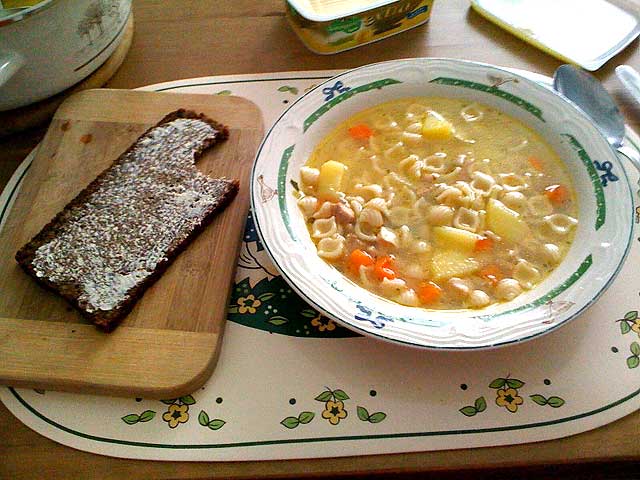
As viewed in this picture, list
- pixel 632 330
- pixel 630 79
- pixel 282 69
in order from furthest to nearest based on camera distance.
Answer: pixel 282 69, pixel 630 79, pixel 632 330

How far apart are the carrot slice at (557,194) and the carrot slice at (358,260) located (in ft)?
1.65

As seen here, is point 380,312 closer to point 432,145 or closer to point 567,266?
point 567,266

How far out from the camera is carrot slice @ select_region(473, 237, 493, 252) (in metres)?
1.38

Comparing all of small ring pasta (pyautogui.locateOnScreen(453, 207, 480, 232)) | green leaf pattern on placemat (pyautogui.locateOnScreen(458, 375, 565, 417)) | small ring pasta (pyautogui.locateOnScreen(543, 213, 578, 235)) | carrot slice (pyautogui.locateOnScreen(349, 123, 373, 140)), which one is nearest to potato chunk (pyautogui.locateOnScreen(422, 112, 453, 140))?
carrot slice (pyautogui.locateOnScreen(349, 123, 373, 140))

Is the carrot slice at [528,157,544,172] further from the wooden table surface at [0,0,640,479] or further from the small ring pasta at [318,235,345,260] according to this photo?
the small ring pasta at [318,235,345,260]

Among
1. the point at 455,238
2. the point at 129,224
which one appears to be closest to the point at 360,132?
the point at 455,238

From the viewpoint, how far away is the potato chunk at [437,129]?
1.60 meters

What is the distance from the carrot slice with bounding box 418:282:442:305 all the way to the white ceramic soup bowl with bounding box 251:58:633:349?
0.10 feet

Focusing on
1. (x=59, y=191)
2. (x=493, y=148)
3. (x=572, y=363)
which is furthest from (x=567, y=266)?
(x=59, y=191)

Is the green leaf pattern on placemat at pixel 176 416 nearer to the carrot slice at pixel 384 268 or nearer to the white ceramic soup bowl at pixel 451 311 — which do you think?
the white ceramic soup bowl at pixel 451 311

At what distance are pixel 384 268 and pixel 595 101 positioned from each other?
0.89m

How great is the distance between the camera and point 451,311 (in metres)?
1.27

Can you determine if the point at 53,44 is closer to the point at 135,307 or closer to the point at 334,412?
the point at 135,307

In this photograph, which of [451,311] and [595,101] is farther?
[595,101]
